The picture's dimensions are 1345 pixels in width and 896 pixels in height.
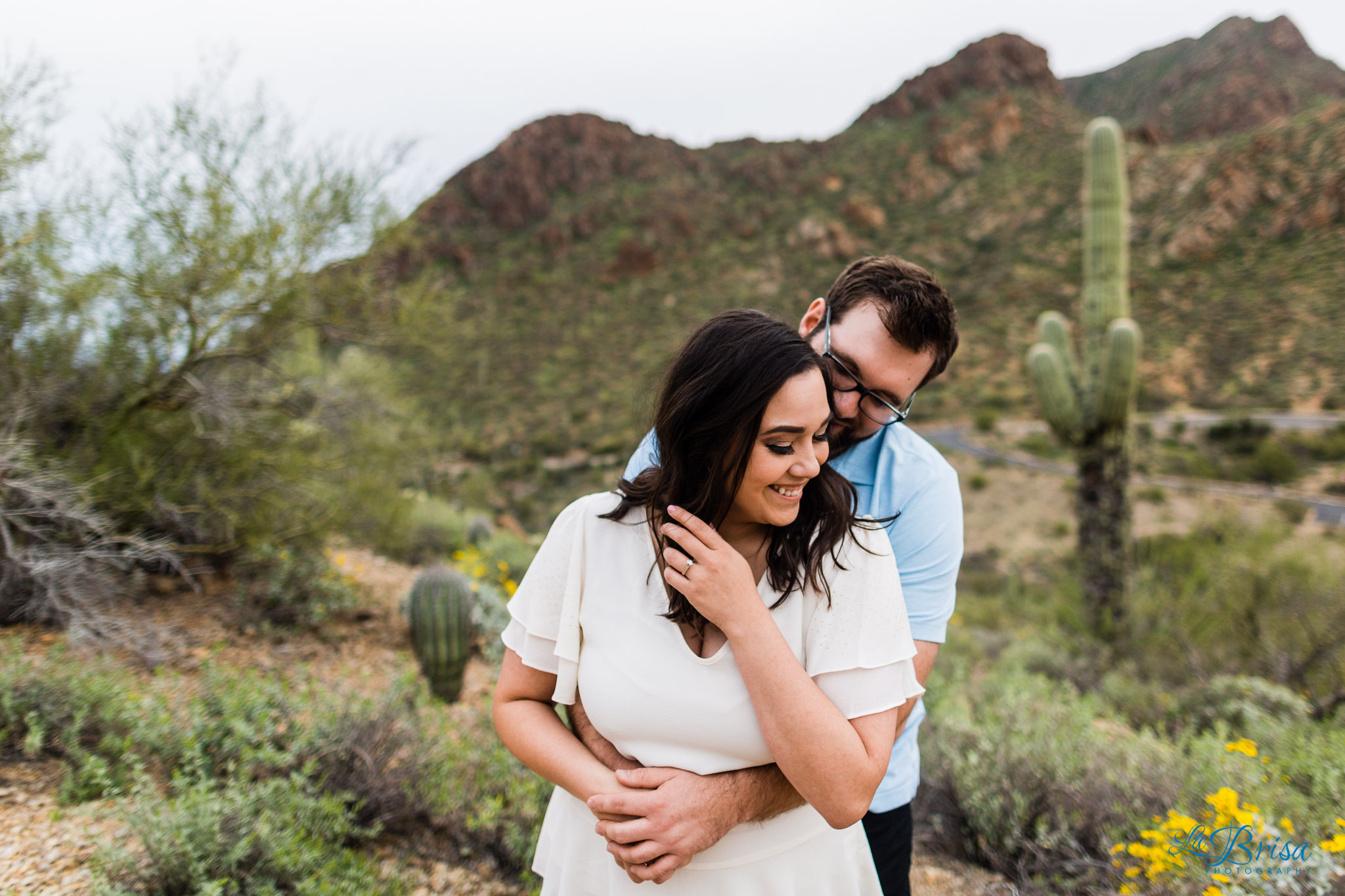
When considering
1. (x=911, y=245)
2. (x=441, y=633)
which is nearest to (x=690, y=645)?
(x=441, y=633)

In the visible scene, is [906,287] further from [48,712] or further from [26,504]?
[26,504]

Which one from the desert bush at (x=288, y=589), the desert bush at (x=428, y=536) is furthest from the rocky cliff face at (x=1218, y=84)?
the desert bush at (x=288, y=589)

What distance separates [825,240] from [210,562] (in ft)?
109

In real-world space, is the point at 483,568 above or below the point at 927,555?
below

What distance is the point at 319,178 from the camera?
19.2 ft

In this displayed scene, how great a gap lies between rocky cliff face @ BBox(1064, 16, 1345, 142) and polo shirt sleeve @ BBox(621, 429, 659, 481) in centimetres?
4412

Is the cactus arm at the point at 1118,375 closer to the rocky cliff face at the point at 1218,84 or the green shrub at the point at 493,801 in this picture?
the green shrub at the point at 493,801

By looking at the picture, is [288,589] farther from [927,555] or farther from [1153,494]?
[1153,494]

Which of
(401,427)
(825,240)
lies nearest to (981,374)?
(825,240)

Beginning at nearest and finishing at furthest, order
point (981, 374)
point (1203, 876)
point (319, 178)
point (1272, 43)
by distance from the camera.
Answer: point (1203, 876) → point (319, 178) → point (981, 374) → point (1272, 43)

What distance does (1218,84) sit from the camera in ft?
138

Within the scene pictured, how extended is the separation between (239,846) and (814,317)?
8.18 ft

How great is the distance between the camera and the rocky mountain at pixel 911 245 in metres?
22.1

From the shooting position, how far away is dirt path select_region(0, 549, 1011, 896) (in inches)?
90.0
